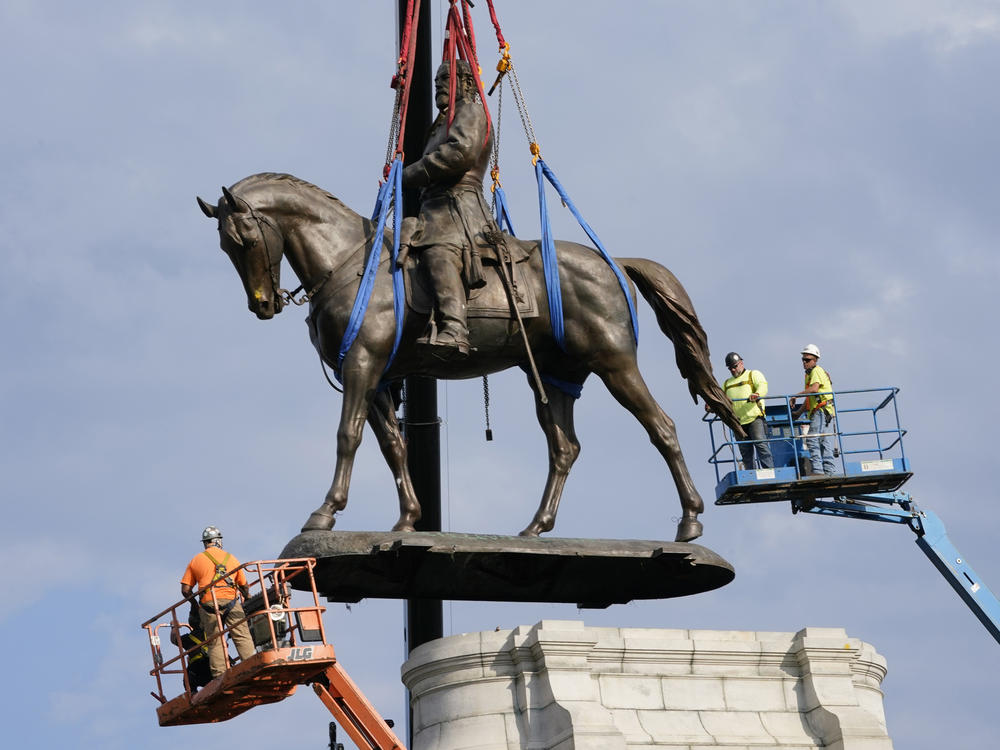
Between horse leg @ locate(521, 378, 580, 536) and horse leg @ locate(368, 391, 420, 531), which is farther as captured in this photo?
horse leg @ locate(521, 378, 580, 536)

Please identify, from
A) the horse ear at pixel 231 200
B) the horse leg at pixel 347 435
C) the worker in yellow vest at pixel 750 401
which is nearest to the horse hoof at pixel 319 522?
the horse leg at pixel 347 435

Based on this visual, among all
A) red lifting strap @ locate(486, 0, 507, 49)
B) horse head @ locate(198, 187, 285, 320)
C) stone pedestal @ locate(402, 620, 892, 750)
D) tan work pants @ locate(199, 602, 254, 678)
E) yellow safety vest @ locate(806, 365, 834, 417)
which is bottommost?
stone pedestal @ locate(402, 620, 892, 750)

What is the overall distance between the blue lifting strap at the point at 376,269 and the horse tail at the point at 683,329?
284 cm

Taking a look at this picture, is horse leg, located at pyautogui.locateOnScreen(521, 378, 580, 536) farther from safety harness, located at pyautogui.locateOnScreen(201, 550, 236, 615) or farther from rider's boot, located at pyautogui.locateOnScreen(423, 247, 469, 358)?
safety harness, located at pyautogui.locateOnScreen(201, 550, 236, 615)

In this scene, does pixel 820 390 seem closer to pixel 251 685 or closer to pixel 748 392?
pixel 748 392

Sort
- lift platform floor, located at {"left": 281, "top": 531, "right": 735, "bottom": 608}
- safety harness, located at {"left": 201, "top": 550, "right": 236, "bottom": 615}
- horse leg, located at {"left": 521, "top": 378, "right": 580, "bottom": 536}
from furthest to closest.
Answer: horse leg, located at {"left": 521, "top": 378, "right": 580, "bottom": 536} → lift platform floor, located at {"left": 281, "top": 531, "right": 735, "bottom": 608} → safety harness, located at {"left": 201, "top": 550, "right": 236, "bottom": 615}

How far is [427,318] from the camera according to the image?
1939 cm

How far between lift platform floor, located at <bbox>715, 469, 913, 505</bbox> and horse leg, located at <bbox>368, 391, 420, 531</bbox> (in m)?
7.56

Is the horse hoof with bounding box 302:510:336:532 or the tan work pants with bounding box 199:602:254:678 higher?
the horse hoof with bounding box 302:510:336:532

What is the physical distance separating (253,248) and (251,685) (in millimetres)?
4740

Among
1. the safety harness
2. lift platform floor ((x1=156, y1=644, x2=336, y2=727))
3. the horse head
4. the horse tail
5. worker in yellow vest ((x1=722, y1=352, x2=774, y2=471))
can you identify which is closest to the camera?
lift platform floor ((x1=156, y1=644, x2=336, y2=727))

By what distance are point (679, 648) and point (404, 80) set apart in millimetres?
7706

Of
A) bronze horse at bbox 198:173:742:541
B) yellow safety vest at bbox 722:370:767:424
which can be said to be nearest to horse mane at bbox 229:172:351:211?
bronze horse at bbox 198:173:742:541

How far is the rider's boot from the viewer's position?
18906 millimetres
